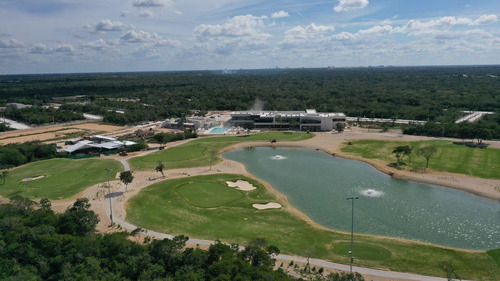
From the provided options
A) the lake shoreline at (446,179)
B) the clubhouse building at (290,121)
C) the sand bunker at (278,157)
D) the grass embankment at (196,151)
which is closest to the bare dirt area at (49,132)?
the grass embankment at (196,151)

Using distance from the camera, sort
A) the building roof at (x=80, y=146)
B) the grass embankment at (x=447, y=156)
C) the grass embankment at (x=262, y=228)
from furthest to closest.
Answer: the building roof at (x=80, y=146), the grass embankment at (x=447, y=156), the grass embankment at (x=262, y=228)

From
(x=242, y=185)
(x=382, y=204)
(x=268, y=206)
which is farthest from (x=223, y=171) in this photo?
(x=382, y=204)

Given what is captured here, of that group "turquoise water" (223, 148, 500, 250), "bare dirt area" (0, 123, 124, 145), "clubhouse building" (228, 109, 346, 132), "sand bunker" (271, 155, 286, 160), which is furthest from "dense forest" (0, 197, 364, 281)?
"clubhouse building" (228, 109, 346, 132)

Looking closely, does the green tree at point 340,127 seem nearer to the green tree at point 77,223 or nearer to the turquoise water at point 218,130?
the turquoise water at point 218,130

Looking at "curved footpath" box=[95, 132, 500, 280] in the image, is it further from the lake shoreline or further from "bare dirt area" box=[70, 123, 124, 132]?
"bare dirt area" box=[70, 123, 124, 132]

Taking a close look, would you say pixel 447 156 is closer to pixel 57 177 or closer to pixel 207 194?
pixel 207 194

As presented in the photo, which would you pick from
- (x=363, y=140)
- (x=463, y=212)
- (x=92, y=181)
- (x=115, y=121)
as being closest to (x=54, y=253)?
(x=92, y=181)
